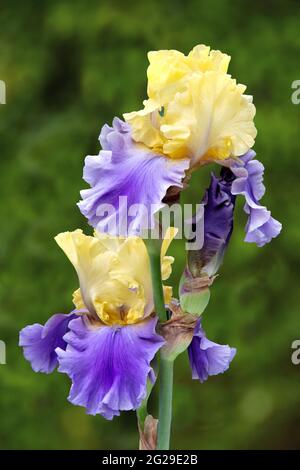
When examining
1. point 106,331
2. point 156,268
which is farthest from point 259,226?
point 106,331

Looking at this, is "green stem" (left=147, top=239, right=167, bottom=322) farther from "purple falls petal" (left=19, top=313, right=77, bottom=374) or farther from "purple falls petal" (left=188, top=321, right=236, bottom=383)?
"purple falls petal" (left=19, top=313, right=77, bottom=374)

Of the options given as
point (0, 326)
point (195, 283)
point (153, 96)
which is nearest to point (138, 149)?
point (153, 96)

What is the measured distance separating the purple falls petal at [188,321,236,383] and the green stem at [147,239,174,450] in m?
0.07

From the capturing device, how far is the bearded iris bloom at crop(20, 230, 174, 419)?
4.61 feet

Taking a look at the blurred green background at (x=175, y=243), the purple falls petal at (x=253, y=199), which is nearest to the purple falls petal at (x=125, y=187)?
the purple falls petal at (x=253, y=199)

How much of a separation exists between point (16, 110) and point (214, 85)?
7.41ft

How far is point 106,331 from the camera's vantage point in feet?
4.89

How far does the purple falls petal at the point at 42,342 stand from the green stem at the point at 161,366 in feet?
0.61

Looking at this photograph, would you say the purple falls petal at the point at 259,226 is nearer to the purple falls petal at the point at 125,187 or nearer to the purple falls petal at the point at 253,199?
the purple falls petal at the point at 253,199

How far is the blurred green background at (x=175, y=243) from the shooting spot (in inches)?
137

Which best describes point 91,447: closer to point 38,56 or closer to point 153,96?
point 38,56

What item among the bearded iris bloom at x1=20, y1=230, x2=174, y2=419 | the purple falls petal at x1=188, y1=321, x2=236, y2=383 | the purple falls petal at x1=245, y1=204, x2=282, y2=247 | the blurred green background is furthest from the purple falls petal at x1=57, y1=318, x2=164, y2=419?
the blurred green background

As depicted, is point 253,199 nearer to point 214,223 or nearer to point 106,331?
point 214,223

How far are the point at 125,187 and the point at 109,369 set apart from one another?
0.88 feet
